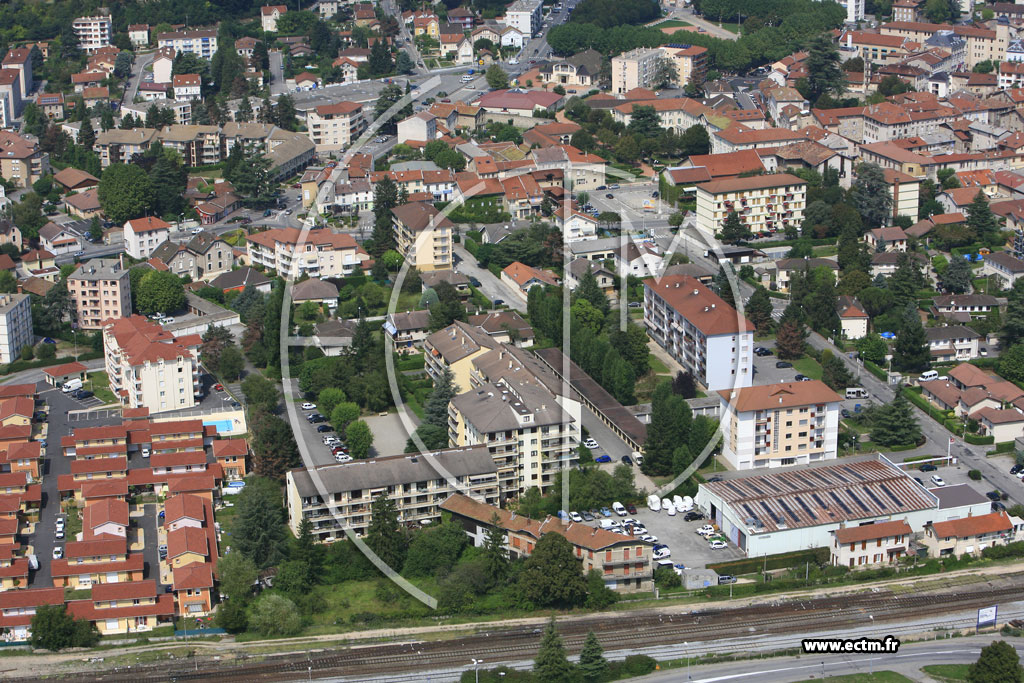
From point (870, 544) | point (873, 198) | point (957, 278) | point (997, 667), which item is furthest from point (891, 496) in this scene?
point (873, 198)

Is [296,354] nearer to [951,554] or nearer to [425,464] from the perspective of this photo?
[425,464]

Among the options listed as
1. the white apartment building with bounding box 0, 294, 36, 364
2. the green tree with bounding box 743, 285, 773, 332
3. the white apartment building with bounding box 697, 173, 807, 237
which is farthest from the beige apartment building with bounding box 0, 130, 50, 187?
the green tree with bounding box 743, 285, 773, 332

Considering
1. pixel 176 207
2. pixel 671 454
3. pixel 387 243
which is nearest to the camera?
pixel 671 454

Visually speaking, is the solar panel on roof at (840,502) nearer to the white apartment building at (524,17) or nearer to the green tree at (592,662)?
the green tree at (592,662)

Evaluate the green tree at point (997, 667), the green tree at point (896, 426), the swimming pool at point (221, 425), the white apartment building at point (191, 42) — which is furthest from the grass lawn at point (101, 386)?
the white apartment building at point (191, 42)

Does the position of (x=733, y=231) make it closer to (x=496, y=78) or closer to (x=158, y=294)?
(x=158, y=294)

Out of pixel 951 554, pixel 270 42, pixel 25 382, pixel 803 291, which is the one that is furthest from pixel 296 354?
pixel 270 42

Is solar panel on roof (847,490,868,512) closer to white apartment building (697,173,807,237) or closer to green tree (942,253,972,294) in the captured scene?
green tree (942,253,972,294)
